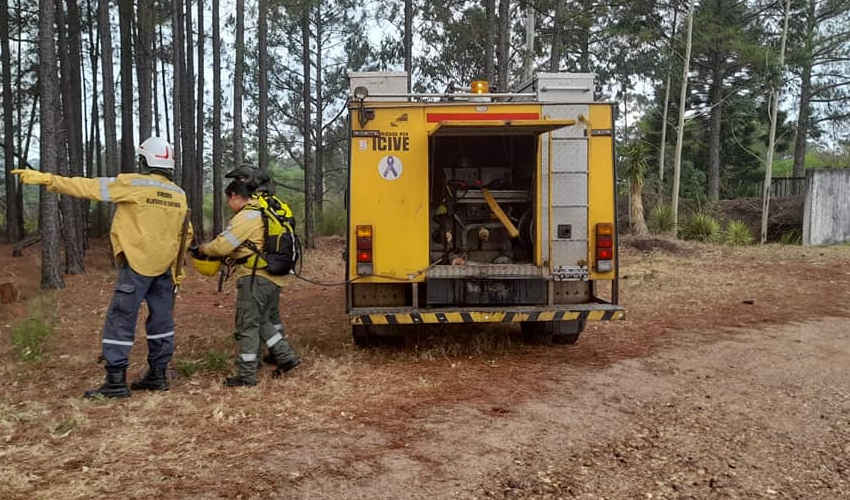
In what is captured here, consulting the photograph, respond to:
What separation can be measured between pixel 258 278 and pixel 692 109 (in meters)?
30.4

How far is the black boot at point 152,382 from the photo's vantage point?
5418 millimetres

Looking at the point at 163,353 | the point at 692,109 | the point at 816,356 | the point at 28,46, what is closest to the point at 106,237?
the point at 28,46

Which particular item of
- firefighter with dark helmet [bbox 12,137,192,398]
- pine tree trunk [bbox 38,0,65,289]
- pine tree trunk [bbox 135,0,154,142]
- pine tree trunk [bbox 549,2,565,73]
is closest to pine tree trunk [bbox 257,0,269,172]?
pine tree trunk [bbox 135,0,154,142]

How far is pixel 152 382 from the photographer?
542 centimetres

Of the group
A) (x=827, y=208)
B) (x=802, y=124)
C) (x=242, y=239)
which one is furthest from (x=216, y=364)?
(x=802, y=124)

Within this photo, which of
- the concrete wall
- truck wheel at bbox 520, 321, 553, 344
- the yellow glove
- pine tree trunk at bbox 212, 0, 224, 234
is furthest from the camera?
the concrete wall

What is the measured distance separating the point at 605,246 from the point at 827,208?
1638cm

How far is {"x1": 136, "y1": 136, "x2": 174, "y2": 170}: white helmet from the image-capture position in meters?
5.42

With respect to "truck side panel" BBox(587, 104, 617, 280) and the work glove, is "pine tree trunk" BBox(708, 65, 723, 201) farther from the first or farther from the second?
the work glove

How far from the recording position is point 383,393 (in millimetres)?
5387

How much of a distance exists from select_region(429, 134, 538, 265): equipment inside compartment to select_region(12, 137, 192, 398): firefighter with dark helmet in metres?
2.46

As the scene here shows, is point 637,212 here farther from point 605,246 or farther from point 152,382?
point 152,382

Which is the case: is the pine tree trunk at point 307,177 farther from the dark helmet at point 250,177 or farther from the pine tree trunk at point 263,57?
the dark helmet at point 250,177

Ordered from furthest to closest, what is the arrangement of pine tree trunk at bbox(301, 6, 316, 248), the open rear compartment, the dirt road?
pine tree trunk at bbox(301, 6, 316, 248), the open rear compartment, the dirt road
